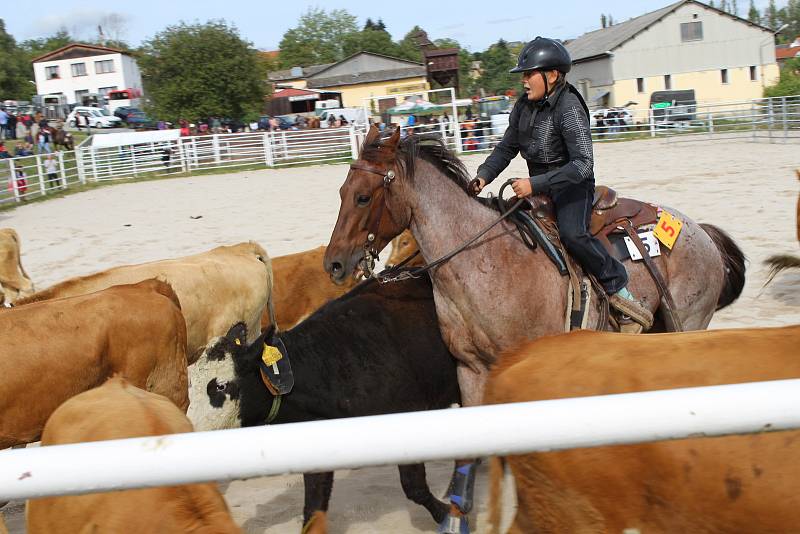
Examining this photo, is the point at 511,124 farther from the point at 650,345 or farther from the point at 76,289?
the point at 76,289

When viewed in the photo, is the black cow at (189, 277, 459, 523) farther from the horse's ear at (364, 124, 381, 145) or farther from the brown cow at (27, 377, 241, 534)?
the horse's ear at (364, 124, 381, 145)

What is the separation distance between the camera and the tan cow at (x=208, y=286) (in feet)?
21.0

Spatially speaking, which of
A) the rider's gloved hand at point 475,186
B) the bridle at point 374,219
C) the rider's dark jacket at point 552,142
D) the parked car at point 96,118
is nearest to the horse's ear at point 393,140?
Result: the bridle at point 374,219

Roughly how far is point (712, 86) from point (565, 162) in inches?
2148

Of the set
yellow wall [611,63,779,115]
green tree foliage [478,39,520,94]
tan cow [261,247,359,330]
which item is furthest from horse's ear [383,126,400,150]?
green tree foliage [478,39,520,94]

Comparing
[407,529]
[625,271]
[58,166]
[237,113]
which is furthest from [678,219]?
[237,113]

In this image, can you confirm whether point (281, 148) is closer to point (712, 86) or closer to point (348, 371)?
point (348, 371)

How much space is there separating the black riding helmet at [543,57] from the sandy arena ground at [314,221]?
2.52m

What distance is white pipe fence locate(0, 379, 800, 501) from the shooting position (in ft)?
4.30

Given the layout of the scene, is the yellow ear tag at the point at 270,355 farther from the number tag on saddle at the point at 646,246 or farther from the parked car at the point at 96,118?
the parked car at the point at 96,118

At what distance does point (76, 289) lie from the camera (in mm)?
6262

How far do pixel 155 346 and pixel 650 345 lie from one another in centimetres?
346

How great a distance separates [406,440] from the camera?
4.30ft

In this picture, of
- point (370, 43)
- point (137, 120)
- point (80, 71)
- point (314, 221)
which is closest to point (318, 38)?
point (370, 43)
